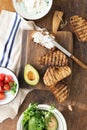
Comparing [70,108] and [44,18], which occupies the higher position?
[44,18]

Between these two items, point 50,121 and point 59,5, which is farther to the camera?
point 59,5

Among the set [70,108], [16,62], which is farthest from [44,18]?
[70,108]

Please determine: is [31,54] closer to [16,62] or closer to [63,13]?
[16,62]

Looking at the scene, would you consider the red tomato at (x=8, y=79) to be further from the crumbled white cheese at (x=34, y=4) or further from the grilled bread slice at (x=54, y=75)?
the crumbled white cheese at (x=34, y=4)

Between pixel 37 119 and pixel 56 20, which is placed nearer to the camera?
pixel 37 119

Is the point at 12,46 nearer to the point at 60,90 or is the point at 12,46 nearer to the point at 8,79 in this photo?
the point at 8,79

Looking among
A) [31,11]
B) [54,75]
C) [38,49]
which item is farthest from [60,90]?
[31,11]
